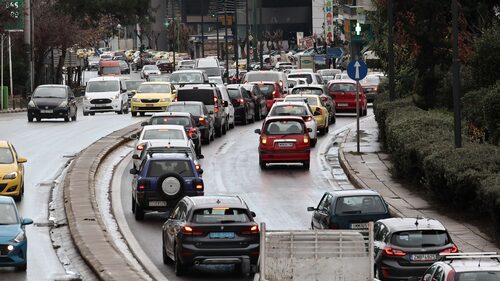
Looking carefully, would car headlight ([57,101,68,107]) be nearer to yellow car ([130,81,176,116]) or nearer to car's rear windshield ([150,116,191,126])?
yellow car ([130,81,176,116])

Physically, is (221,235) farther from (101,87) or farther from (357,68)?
(101,87)

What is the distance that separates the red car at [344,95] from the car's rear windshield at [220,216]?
40644 millimetres

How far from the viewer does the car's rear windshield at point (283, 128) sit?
42.2 m

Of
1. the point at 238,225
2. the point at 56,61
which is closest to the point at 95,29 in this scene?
the point at 56,61

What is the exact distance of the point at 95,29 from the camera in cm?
12388

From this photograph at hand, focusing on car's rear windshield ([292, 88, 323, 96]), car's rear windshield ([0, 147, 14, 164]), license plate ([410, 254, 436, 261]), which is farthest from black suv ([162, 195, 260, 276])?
car's rear windshield ([292, 88, 323, 96])

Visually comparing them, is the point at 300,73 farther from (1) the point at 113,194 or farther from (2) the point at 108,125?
(1) the point at 113,194

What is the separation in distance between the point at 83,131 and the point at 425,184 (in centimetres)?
2489

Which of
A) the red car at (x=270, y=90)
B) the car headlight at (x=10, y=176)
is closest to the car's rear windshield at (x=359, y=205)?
the car headlight at (x=10, y=176)

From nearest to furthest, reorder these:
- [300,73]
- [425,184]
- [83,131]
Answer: [425,184] → [83,131] → [300,73]

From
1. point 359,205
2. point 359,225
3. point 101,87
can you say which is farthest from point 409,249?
point 101,87

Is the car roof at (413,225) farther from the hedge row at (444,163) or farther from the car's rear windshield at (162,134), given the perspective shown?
the car's rear windshield at (162,134)

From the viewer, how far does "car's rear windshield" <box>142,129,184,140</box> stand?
4047cm

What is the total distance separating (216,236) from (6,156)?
12683mm
